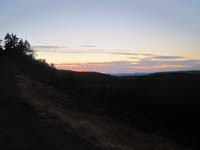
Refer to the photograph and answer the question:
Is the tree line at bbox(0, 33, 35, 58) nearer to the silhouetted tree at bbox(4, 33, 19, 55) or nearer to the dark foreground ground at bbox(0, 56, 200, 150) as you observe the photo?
the silhouetted tree at bbox(4, 33, 19, 55)

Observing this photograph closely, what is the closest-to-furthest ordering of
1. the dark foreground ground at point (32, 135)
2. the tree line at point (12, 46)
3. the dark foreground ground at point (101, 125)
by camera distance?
the dark foreground ground at point (32, 135) → the dark foreground ground at point (101, 125) → the tree line at point (12, 46)

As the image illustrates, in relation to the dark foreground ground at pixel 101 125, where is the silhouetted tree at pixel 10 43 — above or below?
above

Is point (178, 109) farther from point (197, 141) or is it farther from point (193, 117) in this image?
point (197, 141)

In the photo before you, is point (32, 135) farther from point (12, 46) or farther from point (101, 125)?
point (12, 46)

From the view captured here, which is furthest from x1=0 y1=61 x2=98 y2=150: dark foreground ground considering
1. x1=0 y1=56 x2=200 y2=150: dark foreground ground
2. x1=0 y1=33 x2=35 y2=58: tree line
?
x1=0 y1=33 x2=35 y2=58: tree line

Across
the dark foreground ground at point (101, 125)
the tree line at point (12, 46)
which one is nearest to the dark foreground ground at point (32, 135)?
the dark foreground ground at point (101, 125)

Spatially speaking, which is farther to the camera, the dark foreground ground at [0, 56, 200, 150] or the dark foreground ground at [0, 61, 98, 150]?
A: the dark foreground ground at [0, 56, 200, 150]

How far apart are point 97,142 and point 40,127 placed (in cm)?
246

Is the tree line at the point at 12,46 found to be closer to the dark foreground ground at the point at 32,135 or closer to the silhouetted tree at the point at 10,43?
the silhouetted tree at the point at 10,43

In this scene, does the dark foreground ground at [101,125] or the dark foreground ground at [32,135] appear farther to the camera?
the dark foreground ground at [101,125]

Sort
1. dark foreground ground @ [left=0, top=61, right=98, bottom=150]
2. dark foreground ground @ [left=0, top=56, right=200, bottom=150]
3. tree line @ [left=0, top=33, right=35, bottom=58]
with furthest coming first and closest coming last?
tree line @ [left=0, top=33, right=35, bottom=58], dark foreground ground @ [left=0, top=56, right=200, bottom=150], dark foreground ground @ [left=0, top=61, right=98, bottom=150]

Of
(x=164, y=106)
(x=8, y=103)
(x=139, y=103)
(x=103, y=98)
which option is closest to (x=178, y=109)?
(x=164, y=106)

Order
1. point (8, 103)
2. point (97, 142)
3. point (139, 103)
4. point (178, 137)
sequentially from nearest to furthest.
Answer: point (97, 142)
point (8, 103)
point (178, 137)
point (139, 103)

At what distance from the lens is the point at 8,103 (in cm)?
1839
